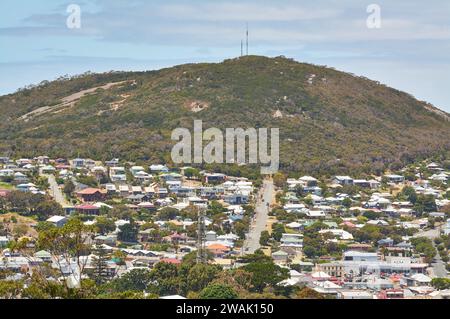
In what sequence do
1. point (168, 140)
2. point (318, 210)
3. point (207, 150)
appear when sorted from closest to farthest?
point (318, 210) → point (207, 150) → point (168, 140)

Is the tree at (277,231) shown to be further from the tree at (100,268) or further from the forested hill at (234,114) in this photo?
the forested hill at (234,114)

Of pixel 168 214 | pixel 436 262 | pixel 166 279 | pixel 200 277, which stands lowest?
pixel 436 262

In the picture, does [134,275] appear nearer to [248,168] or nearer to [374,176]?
[248,168]

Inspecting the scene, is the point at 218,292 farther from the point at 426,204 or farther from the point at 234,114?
the point at 234,114

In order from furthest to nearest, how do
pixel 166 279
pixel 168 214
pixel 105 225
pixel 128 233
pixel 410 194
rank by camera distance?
pixel 410 194 → pixel 168 214 → pixel 105 225 → pixel 128 233 → pixel 166 279

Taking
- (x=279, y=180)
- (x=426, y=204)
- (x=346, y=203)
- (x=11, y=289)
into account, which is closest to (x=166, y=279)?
(x=11, y=289)
